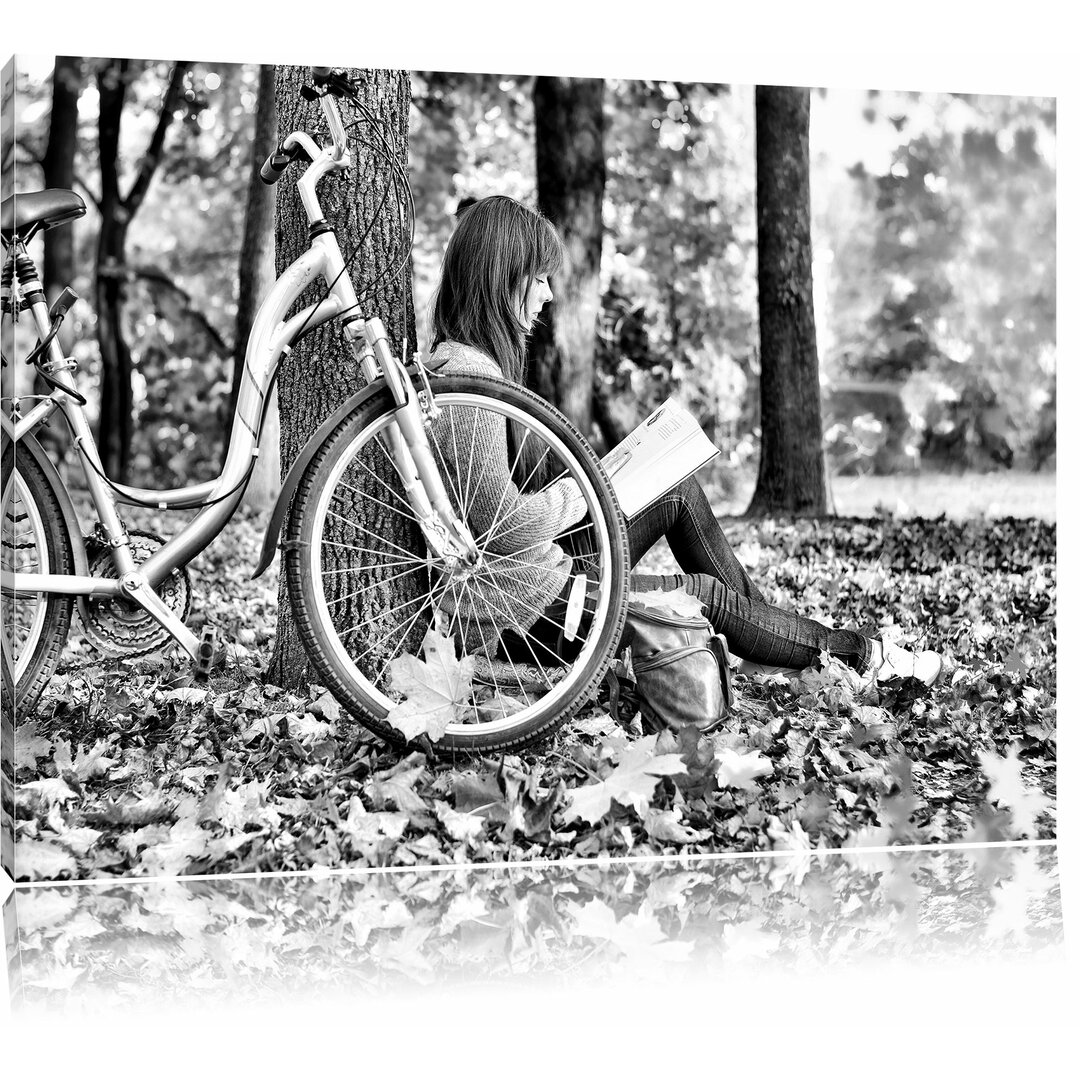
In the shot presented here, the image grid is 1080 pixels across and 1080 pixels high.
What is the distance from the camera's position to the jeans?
3.54 meters

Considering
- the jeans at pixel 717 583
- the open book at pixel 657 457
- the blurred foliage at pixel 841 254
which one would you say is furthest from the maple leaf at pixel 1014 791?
the open book at pixel 657 457

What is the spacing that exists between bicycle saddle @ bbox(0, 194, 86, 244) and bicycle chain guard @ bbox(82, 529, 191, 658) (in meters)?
0.72

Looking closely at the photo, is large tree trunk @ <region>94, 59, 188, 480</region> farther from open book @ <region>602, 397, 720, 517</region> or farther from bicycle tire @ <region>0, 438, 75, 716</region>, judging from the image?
open book @ <region>602, 397, 720, 517</region>

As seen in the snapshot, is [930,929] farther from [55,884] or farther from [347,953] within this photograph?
[55,884]

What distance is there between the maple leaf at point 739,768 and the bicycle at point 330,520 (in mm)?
457

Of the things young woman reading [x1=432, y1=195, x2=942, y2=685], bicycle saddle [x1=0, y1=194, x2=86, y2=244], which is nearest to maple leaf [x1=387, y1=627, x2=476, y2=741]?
young woman reading [x1=432, y1=195, x2=942, y2=685]

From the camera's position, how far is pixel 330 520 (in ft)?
11.0

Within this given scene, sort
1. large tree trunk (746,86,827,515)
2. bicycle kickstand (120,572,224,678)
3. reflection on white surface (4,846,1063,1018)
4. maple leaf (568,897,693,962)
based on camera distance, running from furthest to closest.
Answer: large tree trunk (746,86,827,515), bicycle kickstand (120,572,224,678), maple leaf (568,897,693,962), reflection on white surface (4,846,1063,1018)

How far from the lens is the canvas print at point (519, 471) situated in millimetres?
3195

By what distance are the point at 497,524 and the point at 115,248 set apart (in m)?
1.44

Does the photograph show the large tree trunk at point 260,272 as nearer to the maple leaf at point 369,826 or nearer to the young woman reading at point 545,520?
the young woman reading at point 545,520

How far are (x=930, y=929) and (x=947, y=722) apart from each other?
93 cm

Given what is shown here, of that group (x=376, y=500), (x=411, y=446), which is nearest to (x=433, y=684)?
(x=376, y=500)

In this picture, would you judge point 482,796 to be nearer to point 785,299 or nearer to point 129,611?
point 129,611
